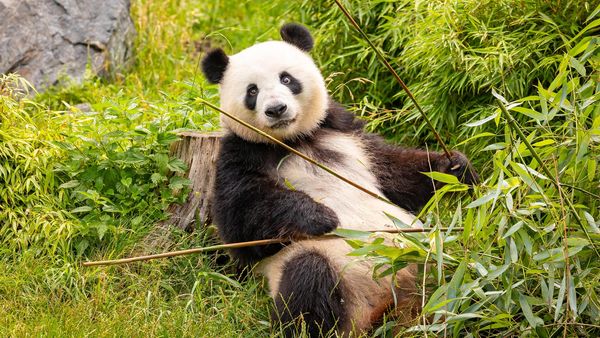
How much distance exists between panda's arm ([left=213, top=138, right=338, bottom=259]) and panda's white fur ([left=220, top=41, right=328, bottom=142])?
0.13 meters

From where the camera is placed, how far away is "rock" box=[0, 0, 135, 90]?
7422mm

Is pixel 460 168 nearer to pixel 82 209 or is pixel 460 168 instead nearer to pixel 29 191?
pixel 82 209

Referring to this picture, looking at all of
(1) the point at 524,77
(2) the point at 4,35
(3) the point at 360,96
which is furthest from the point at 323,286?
(2) the point at 4,35

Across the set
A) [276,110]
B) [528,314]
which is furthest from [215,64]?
[528,314]

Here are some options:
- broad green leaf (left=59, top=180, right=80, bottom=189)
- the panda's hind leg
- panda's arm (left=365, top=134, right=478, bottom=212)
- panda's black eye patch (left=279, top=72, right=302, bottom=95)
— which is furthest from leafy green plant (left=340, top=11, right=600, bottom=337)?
broad green leaf (left=59, top=180, right=80, bottom=189)

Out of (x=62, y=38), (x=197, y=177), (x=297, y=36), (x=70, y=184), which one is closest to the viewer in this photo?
(x=297, y=36)

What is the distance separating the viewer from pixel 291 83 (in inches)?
193

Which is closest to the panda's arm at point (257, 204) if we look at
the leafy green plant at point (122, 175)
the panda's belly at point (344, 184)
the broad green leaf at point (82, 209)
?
the panda's belly at point (344, 184)

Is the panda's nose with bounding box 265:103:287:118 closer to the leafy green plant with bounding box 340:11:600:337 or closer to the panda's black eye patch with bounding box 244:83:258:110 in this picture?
the panda's black eye patch with bounding box 244:83:258:110

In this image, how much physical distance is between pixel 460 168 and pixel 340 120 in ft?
2.46

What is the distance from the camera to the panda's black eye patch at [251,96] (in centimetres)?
484

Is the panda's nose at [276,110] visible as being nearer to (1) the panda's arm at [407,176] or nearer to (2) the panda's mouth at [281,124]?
(2) the panda's mouth at [281,124]

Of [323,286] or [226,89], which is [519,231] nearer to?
[323,286]

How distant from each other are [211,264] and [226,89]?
1040 mm
